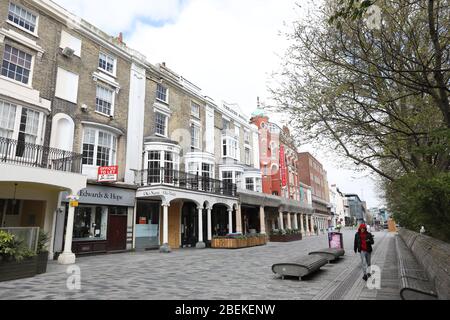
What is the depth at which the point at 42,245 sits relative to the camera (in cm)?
1017

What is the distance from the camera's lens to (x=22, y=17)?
48.7 ft

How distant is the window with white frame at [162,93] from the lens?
2261 centimetres

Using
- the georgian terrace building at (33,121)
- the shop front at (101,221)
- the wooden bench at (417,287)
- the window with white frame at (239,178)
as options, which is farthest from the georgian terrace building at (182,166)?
the wooden bench at (417,287)

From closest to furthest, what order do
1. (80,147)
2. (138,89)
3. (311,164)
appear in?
(80,147)
(138,89)
(311,164)

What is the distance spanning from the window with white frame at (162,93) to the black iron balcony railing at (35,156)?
9071mm

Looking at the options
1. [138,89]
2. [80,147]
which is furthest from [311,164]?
[80,147]

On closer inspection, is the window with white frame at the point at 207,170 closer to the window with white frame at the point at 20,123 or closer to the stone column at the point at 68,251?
the window with white frame at the point at 20,123

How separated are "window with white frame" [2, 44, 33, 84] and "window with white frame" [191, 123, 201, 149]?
1273cm

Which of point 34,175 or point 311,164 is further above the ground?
point 311,164

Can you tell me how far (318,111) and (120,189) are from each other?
495 inches

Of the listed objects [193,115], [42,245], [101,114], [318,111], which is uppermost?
[193,115]

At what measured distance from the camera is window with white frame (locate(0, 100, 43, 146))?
13281mm
